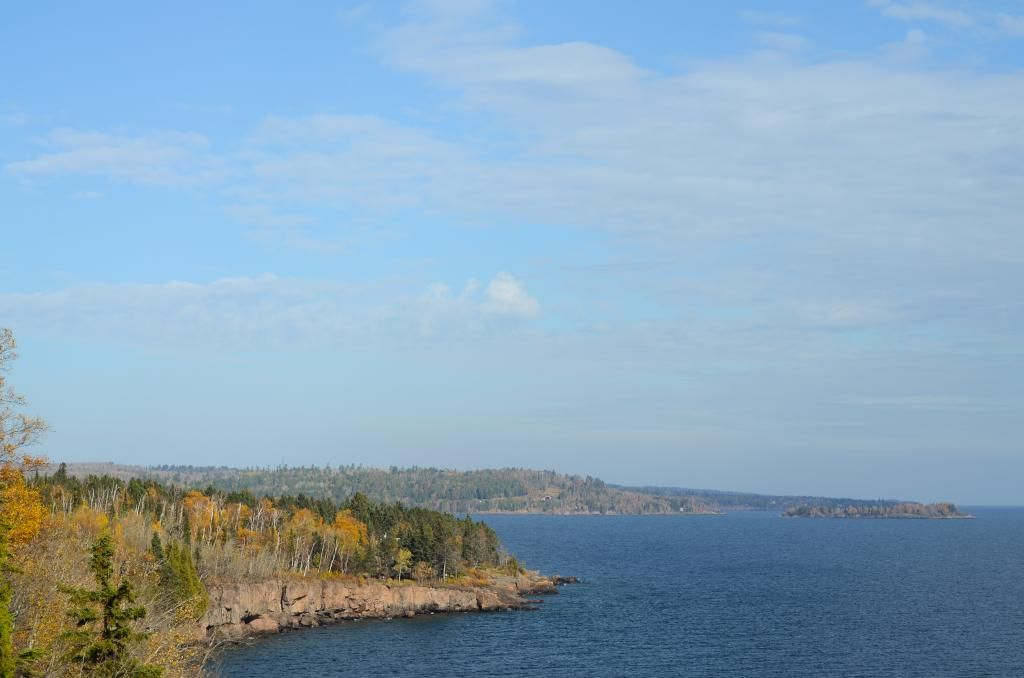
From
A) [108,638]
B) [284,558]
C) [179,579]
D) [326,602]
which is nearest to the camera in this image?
[108,638]

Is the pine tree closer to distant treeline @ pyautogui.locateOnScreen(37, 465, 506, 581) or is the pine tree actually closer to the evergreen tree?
the evergreen tree

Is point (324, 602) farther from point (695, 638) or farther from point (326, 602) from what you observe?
point (695, 638)

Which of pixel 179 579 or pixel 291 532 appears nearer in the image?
pixel 179 579

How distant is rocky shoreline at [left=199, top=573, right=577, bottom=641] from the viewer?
11662 cm

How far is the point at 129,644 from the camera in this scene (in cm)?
3975

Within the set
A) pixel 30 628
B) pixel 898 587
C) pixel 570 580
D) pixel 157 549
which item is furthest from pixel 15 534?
pixel 898 587

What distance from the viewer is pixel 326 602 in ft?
427

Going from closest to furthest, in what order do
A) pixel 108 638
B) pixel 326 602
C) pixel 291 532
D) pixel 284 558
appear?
pixel 108 638 → pixel 326 602 → pixel 284 558 → pixel 291 532

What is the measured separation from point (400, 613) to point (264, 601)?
21012 mm

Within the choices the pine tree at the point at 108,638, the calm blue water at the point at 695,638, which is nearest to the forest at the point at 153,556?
the pine tree at the point at 108,638

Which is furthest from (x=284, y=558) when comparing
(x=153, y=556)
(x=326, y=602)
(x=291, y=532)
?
(x=153, y=556)

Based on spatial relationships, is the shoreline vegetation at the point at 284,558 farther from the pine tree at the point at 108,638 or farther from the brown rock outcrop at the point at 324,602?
the pine tree at the point at 108,638

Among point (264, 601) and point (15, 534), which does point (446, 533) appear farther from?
point (15, 534)

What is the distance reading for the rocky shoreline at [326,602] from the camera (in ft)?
383
